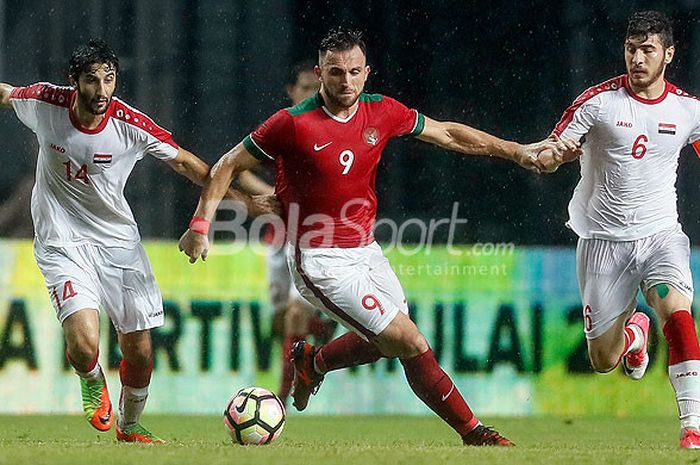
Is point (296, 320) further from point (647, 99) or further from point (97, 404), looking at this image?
point (647, 99)

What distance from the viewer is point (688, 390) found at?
716 cm

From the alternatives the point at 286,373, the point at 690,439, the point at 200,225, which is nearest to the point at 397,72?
the point at 286,373

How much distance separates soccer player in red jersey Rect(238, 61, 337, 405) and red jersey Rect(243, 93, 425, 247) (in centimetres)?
247

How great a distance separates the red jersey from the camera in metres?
7.38

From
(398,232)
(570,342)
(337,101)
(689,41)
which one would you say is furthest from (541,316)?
(337,101)

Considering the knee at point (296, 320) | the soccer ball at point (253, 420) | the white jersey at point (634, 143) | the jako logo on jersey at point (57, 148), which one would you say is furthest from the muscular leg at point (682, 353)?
the knee at point (296, 320)

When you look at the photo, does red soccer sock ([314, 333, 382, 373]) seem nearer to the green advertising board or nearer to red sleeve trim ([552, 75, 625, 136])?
red sleeve trim ([552, 75, 625, 136])

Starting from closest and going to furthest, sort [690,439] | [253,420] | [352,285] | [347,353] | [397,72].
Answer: [690,439], [253,420], [352,285], [347,353], [397,72]

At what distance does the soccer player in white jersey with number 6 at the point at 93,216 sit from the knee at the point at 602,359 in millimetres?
2004

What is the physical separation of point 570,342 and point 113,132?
161 inches

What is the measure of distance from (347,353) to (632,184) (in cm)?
171

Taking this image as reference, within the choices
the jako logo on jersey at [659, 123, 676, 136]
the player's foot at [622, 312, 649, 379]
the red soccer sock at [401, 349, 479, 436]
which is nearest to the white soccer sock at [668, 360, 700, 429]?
the red soccer sock at [401, 349, 479, 436]

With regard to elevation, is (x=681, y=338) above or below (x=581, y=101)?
below

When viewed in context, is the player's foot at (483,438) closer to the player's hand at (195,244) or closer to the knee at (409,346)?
the knee at (409,346)
